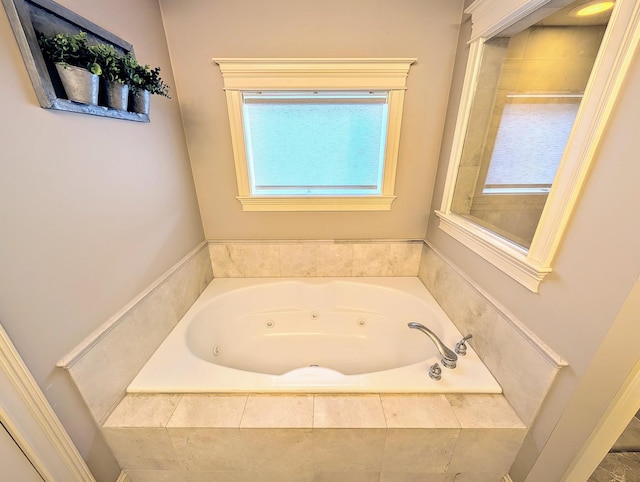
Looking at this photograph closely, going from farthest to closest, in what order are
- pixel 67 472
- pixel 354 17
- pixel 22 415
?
pixel 354 17 < pixel 67 472 < pixel 22 415

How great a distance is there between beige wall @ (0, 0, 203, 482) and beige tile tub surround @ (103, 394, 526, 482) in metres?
0.20

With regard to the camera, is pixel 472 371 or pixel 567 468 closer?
pixel 567 468

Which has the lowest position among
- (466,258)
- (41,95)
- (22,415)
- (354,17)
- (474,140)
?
(22,415)

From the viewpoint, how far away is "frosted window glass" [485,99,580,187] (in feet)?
3.83

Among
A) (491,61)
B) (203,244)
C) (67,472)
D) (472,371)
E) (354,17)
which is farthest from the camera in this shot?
(203,244)

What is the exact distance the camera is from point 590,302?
2.59ft

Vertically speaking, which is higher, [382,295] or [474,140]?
[474,140]

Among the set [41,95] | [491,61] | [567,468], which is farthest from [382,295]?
[41,95]

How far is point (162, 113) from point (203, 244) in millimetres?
904

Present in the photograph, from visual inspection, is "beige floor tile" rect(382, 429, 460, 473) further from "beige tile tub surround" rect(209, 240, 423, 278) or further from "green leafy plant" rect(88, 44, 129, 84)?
"green leafy plant" rect(88, 44, 129, 84)

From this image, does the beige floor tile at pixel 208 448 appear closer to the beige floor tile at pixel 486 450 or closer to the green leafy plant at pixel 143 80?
the beige floor tile at pixel 486 450

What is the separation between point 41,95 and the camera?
2.57 ft

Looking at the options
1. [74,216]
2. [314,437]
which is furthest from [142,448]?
[74,216]

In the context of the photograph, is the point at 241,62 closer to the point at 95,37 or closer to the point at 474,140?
the point at 95,37
